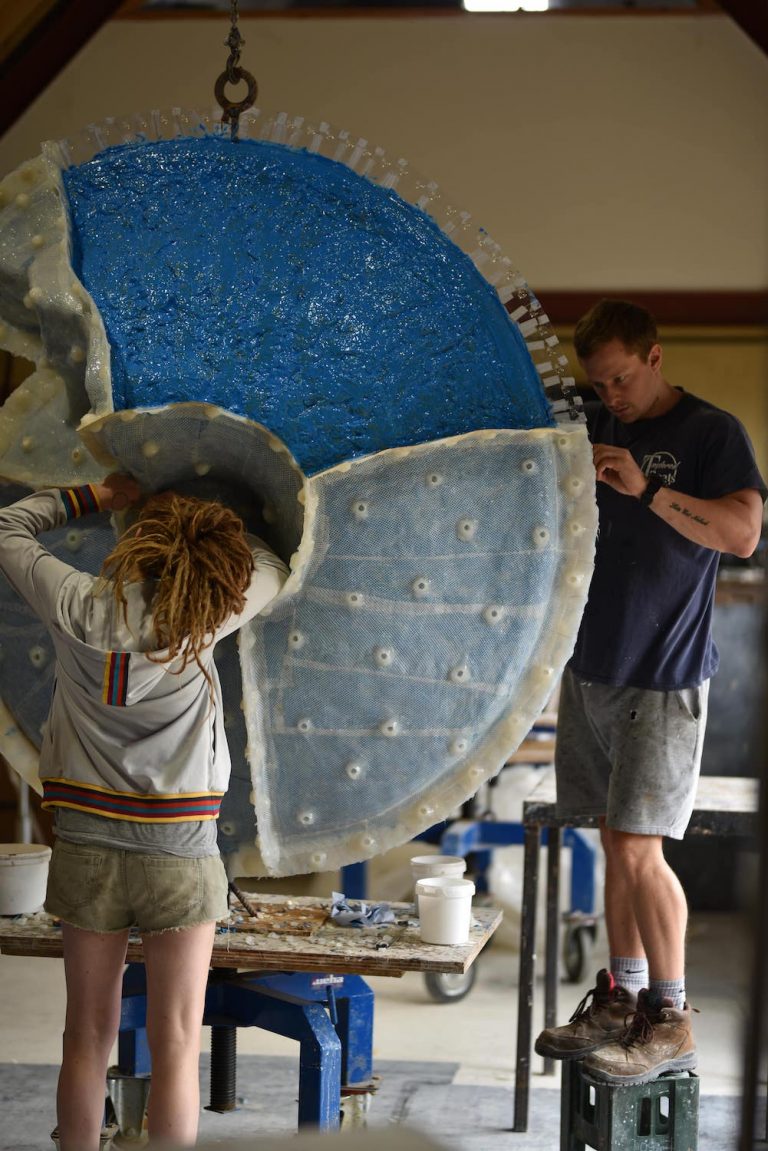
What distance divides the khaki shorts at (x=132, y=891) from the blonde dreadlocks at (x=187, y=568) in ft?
0.97

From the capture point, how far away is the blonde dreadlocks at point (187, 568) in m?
2.09

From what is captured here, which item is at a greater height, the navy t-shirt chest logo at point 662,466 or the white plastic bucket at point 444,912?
the navy t-shirt chest logo at point 662,466

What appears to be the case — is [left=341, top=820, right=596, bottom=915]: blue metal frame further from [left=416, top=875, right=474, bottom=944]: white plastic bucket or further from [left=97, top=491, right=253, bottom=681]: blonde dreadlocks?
[left=97, top=491, right=253, bottom=681]: blonde dreadlocks

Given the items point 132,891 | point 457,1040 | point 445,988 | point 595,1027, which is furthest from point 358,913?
point 445,988

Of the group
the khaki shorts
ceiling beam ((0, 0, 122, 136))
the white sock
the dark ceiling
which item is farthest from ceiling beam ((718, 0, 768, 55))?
the khaki shorts

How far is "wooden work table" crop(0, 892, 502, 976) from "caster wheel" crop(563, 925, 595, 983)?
2.05m

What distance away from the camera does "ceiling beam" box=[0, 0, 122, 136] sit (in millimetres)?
5238

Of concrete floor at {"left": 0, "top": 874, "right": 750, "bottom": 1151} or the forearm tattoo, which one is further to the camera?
concrete floor at {"left": 0, "top": 874, "right": 750, "bottom": 1151}

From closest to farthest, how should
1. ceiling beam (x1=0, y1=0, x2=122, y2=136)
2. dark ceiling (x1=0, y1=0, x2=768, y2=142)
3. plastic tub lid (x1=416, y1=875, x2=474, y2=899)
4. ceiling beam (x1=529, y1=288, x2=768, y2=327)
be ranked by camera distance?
plastic tub lid (x1=416, y1=875, x2=474, y2=899), ceiling beam (x1=0, y1=0, x2=122, y2=136), dark ceiling (x1=0, y1=0, x2=768, y2=142), ceiling beam (x1=529, y1=288, x2=768, y2=327)

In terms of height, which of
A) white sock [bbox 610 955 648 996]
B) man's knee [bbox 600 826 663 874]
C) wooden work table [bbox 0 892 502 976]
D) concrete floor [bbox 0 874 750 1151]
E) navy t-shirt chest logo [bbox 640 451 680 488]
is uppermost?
navy t-shirt chest logo [bbox 640 451 680 488]

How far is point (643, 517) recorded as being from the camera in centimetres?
264

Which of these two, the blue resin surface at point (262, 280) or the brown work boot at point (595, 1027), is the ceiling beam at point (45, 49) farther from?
the brown work boot at point (595, 1027)

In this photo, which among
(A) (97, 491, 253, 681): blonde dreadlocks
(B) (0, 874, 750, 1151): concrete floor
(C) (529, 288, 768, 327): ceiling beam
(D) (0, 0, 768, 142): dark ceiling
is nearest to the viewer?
(A) (97, 491, 253, 681): blonde dreadlocks

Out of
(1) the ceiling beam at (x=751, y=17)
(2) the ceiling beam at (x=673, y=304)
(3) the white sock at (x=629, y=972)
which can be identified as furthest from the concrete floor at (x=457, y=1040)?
(1) the ceiling beam at (x=751, y=17)
